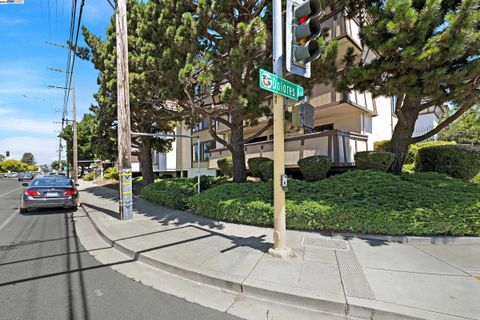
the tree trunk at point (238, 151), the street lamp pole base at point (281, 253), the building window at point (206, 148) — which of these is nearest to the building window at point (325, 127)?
the tree trunk at point (238, 151)

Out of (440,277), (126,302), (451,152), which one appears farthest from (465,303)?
(451,152)

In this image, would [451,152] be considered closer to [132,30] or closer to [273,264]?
[273,264]

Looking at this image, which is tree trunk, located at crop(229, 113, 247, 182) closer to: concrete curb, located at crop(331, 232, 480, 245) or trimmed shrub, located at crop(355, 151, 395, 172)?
trimmed shrub, located at crop(355, 151, 395, 172)

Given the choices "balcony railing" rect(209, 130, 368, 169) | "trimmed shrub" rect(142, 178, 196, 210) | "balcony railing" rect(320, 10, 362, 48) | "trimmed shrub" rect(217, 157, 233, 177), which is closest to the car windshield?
"trimmed shrub" rect(142, 178, 196, 210)

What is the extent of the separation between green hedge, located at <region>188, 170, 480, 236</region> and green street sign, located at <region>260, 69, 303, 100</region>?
9.18 feet

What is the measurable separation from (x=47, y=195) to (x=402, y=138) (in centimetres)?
1275

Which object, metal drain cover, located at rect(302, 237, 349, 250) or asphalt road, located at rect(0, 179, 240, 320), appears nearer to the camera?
asphalt road, located at rect(0, 179, 240, 320)

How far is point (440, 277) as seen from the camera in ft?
11.7

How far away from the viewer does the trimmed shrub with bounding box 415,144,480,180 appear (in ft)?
25.5

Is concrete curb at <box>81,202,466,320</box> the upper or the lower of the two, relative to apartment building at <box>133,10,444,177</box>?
lower

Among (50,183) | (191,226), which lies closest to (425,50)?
(191,226)

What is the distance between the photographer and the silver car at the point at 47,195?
30.1ft

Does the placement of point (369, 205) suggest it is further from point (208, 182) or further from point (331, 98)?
point (208, 182)

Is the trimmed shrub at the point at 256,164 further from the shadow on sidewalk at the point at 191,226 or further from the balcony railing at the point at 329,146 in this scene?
the shadow on sidewalk at the point at 191,226
